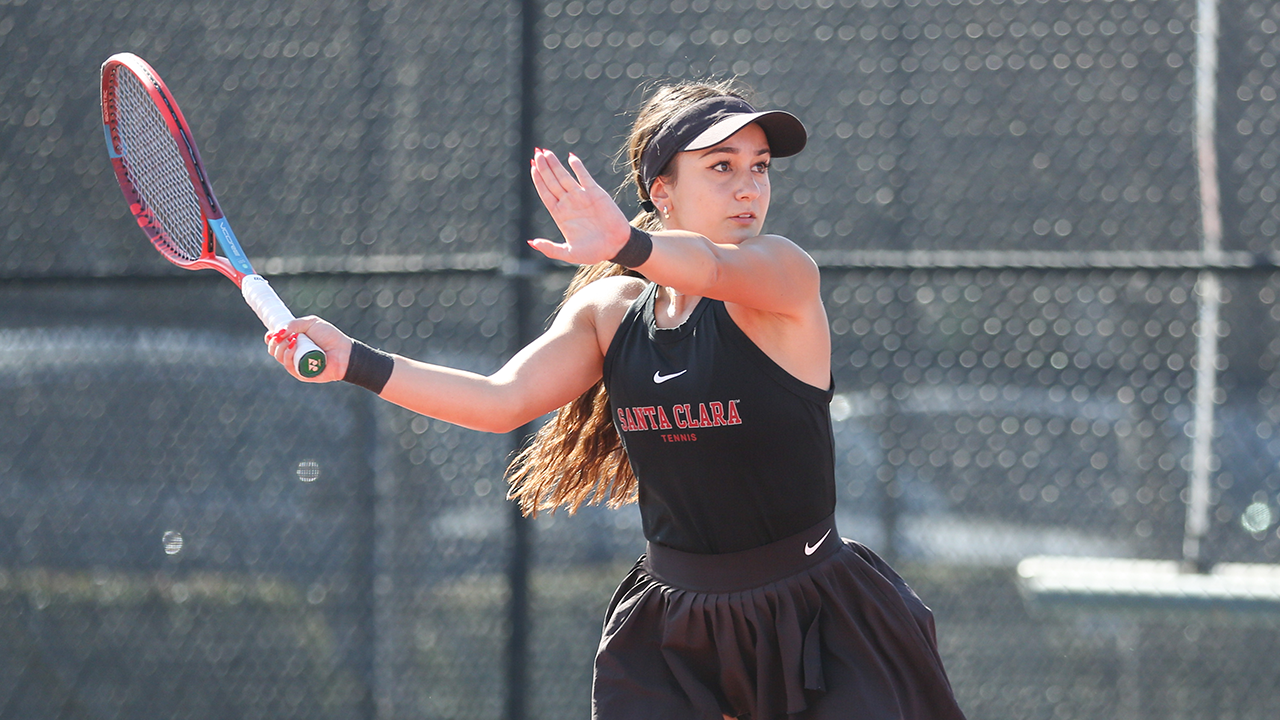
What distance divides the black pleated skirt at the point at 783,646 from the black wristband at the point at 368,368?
647 millimetres

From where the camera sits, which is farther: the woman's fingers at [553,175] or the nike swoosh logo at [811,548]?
the nike swoosh logo at [811,548]

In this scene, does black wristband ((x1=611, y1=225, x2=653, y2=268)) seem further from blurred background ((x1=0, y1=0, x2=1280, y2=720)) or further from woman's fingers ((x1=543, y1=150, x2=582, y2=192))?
blurred background ((x1=0, y1=0, x2=1280, y2=720))

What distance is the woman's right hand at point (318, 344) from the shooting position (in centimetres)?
200

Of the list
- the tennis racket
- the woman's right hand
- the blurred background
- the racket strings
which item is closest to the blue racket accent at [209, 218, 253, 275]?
the tennis racket

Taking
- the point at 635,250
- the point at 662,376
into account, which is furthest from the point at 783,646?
the point at 635,250

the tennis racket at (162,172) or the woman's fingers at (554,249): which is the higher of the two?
the tennis racket at (162,172)

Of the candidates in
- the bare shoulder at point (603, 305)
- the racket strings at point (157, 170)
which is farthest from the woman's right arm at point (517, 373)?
the racket strings at point (157, 170)

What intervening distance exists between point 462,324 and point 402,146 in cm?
67

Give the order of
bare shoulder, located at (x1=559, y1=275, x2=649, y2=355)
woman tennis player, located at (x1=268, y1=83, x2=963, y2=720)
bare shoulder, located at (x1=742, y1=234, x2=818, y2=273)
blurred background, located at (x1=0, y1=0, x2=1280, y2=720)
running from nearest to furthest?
bare shoulder, located at (x1=742, y1=234, x2=818, y2=273), woman tennis player, located at (x1=268, y1=83, x2=963, y2=720), bare shoulder, located at (x1=559, y1=275, x2=649, y2=355), blurred background, located at (x1=0, y1=0, x2=1280, y2=720)

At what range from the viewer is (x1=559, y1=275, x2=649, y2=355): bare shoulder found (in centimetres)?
234

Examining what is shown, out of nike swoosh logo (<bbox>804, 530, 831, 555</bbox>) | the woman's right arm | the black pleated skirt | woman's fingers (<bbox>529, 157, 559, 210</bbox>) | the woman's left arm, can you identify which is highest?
woman's fingers (<bbox>529, 157, 559, 210</bbox>)

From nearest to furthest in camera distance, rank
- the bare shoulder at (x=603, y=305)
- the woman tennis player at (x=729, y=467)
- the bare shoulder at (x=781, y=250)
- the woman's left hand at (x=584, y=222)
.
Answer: the woman's left hand at (x=584, y=222) → the bare shoulder at (x=781, y=250) → the woman tennis player at (x=729, y=467) → the bare shoulder at (x=603, y=305)

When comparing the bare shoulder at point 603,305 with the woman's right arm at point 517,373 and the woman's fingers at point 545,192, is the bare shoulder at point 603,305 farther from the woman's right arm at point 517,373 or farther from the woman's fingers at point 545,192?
the woman's fingers at point 545,192

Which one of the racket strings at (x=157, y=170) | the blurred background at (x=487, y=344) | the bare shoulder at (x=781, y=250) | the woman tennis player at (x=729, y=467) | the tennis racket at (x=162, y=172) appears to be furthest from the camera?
the blurred background at (x=487, y=344)
